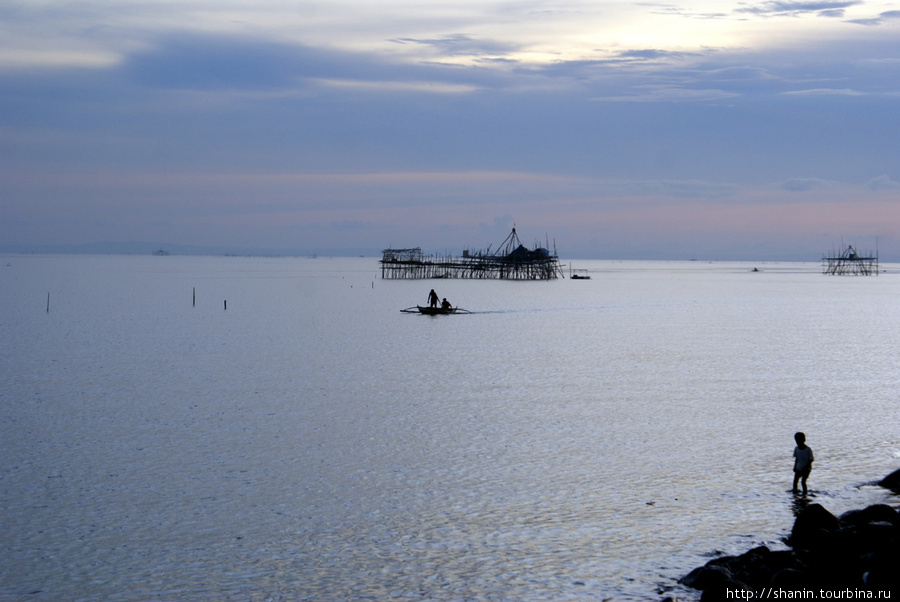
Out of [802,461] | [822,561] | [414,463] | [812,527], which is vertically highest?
[802,461]

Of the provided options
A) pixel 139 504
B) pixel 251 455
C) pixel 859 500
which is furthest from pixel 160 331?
pixel 859 500

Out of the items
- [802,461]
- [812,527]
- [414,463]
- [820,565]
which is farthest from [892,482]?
[414,463]

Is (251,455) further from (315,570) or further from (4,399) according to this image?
(4,399)

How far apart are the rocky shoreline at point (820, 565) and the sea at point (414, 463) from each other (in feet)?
2.26

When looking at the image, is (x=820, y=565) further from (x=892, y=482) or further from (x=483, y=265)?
(x=483, y=265)

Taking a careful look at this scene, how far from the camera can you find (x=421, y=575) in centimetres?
1009

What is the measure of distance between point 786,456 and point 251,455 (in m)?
10.1

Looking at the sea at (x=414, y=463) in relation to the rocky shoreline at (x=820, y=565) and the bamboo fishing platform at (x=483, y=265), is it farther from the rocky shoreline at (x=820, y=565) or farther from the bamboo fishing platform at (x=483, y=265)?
the bamboo fishing platform at (x=483, y=265)

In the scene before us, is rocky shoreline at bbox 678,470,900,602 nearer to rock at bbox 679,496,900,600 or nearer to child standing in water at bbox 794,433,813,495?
rock at bbox 679,496,900,600

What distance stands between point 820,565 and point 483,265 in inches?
3928

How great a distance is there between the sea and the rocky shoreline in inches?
27.1

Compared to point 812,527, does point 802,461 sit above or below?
above

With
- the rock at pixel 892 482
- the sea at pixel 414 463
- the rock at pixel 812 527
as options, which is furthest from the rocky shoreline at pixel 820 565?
the rock at pixel 892 482

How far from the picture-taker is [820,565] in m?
9.39
